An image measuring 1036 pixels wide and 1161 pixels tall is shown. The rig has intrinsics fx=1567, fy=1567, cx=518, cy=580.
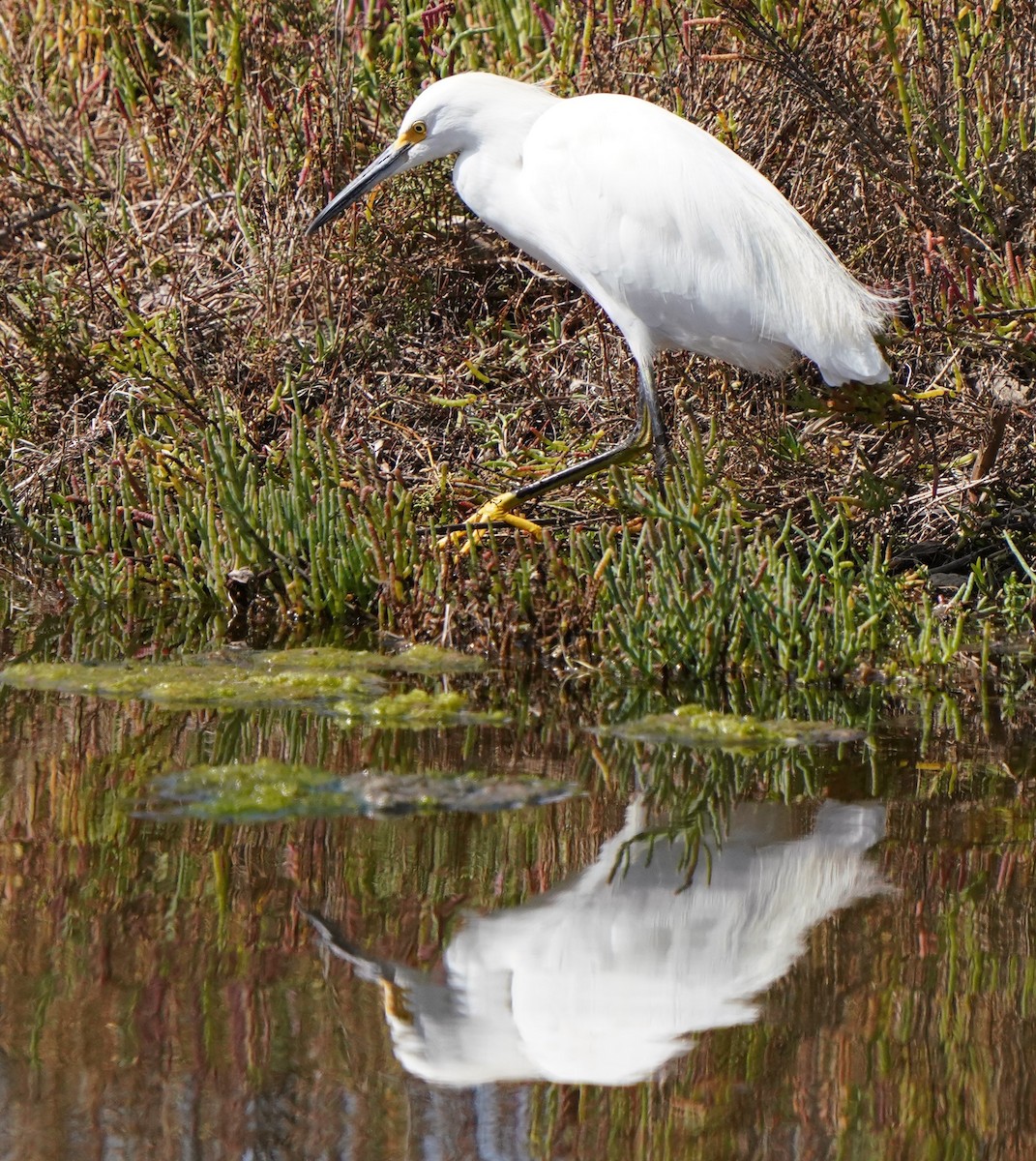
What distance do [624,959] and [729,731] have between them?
996 millimetres

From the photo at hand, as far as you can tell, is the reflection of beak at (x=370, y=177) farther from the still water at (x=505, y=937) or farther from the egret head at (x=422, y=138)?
the still water at (x=505, y=937)

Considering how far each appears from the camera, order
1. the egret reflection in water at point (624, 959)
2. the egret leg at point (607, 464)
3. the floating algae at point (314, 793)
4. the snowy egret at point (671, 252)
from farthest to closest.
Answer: the egret leg at point (607, 464) < the snowy egret at point (671, 252) < the floating algae at point (314, 793) < the egret reflection in water at point (624, 959)

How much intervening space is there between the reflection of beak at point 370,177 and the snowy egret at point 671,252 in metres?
0.36

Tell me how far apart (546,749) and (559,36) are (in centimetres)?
316

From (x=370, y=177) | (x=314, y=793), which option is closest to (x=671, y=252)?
(x=370, y=177)

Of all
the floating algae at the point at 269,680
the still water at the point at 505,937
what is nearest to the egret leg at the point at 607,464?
the floating algae at the point at 269,680

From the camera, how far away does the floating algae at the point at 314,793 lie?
2408 mm

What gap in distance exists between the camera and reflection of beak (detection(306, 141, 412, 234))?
4.36 meters

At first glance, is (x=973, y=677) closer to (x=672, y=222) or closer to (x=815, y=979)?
(x=672, y=222)

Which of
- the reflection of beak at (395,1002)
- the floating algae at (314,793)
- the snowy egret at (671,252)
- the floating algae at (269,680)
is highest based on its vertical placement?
the snowy egret at (671,252)

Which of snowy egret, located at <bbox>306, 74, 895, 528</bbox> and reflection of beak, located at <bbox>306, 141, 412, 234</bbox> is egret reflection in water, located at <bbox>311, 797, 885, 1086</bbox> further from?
reflection of beak, located at <bbox>306, 141, 412, 234</bbox>

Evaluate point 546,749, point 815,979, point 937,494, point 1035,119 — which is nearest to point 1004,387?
point 937,494

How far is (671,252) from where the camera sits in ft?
13.1

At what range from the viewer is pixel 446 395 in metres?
4.82
